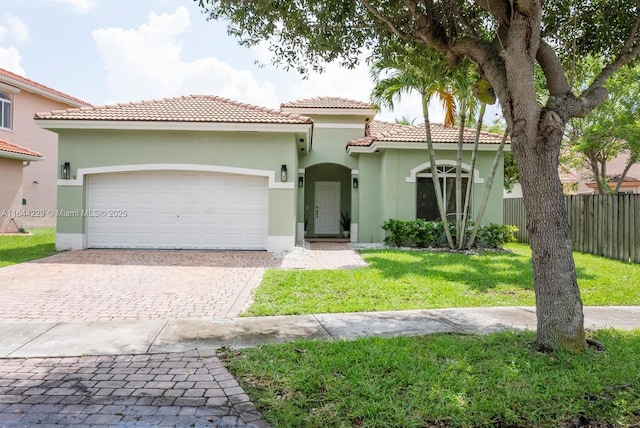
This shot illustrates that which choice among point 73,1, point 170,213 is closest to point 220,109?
point 170,213

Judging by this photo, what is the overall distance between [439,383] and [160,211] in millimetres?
11714

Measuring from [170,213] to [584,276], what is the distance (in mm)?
11487

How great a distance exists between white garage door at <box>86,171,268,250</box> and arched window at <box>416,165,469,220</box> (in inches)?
240

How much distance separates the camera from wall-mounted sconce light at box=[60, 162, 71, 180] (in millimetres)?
13461

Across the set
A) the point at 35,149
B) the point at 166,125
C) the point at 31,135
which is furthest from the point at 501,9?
the point at 35,149

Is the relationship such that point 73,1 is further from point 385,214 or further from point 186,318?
point 385,214

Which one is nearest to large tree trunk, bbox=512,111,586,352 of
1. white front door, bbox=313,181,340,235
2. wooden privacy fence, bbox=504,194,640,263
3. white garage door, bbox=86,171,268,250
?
wooden privacy fence, bbox=504,194,640,263

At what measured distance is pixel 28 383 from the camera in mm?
4023

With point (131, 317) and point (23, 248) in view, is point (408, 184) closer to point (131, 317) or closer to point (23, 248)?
point (131, 317)

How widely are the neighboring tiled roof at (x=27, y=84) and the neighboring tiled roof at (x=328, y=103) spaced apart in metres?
13.0

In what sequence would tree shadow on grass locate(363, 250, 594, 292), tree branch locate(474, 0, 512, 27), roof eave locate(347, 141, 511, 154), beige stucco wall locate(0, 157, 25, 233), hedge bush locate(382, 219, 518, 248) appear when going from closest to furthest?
1. tree branch locate(474, 0, 512, 27)
2. tree shadow on grass locate(363, 250, 594, 292)
3. hedge bush locate(382, 219, 518, 248)
4. roof eave locate(347, 141, 511, 154)
5. beige stucco wall locate(0, 157, 25, 233)

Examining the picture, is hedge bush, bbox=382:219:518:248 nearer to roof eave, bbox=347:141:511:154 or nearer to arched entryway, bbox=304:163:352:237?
roof eave, bbox=347:141:511:154

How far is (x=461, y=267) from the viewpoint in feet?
35.6

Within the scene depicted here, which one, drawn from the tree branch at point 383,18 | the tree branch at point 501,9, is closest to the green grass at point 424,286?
the tree branch at point 383,18
